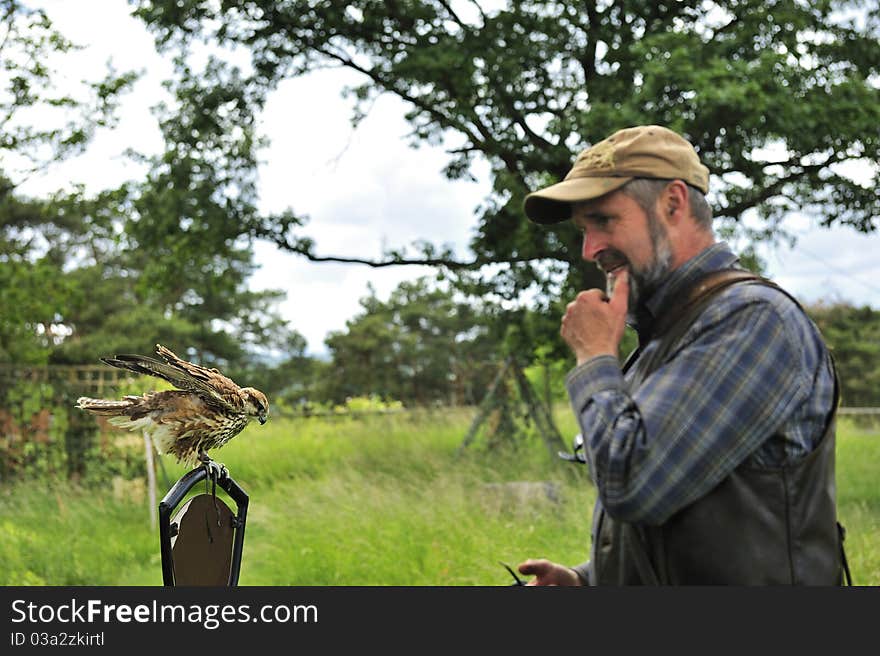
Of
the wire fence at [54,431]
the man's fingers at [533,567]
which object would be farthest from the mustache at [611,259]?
the wire fence at [54,431]

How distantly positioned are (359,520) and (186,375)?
5940 mm

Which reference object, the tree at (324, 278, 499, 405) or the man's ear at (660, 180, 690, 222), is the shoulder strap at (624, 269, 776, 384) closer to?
the man's ear at (660, 180, 690, 222)

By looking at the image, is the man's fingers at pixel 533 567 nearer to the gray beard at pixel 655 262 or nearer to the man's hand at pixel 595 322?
the man's hand at pixel 595 322

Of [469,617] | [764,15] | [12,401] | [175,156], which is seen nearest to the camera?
[469,617]

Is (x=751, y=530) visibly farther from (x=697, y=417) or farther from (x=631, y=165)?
(x=631, y=165)

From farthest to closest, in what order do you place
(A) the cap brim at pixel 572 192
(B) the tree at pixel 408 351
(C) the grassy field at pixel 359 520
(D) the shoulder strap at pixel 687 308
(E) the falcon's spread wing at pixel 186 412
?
(B) the tree at pixel 408 351, (C) the grassy field at pixel 359 520, (E) the falcon's spread wing at pixel 186 412, (A) the cap brim at pixel 572 192, (D) the shoulder strap at pixel 687 308

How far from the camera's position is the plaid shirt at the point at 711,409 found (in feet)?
5.80

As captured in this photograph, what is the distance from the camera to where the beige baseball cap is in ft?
6.69

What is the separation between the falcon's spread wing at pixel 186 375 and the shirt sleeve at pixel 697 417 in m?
0.92

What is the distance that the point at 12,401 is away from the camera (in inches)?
427

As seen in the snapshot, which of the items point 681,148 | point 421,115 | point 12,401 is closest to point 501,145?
point 421,115

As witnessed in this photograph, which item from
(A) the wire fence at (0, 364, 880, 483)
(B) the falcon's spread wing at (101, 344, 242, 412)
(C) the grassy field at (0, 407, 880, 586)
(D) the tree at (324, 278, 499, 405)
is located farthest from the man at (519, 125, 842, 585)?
(D) the tree at (324, 278, 499, 405)

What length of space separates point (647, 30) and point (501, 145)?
2.14m

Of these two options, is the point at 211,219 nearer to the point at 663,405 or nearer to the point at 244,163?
the point at 244,163
